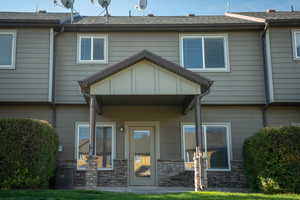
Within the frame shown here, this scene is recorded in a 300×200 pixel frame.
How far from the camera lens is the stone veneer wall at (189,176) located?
10.9m

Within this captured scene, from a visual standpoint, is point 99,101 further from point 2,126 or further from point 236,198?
point 236,198

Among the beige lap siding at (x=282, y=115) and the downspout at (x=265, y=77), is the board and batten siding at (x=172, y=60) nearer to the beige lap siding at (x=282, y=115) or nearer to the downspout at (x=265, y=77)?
the downspout at (x=265, y=77)

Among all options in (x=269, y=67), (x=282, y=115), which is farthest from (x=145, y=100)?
(x=282, y=115)

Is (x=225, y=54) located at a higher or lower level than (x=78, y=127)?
higher

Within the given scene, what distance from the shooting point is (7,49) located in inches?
448

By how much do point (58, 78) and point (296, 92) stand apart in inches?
299

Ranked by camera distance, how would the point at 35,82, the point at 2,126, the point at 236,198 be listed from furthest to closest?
the point at 35,82 → the point at 2,126 → the point at 236,198

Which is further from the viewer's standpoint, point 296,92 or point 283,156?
point 296,92

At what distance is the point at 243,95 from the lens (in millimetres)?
11430

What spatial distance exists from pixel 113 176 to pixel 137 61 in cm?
391

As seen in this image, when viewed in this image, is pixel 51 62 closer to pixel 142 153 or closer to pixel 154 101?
pixel 154 101

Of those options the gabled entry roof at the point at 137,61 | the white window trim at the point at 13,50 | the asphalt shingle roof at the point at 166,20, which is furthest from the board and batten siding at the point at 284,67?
the white window trim at the point at 13,50

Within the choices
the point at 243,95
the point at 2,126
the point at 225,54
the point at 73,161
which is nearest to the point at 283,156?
the point at 243,95

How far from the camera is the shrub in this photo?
8438mm
